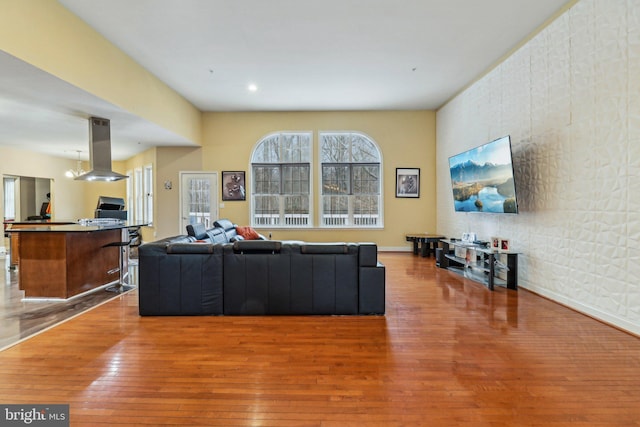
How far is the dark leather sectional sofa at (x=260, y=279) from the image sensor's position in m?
3.41

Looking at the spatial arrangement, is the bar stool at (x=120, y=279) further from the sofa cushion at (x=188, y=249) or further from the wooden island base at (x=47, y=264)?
the sofa cushion at (x=188, y=249)

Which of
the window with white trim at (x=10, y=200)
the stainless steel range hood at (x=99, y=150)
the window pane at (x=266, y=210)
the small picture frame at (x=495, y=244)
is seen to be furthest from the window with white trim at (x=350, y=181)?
the window with white trim at (x=10, y=200)

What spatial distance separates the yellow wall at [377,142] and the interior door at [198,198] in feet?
1.10

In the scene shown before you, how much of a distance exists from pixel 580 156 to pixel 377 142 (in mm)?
4763

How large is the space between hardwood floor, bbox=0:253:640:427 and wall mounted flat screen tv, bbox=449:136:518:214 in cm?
166

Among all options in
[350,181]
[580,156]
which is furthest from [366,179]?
[580,156]

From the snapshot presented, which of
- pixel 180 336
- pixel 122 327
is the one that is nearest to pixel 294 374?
pixel 180 336

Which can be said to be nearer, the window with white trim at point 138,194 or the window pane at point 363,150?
the window pane at point 363,150

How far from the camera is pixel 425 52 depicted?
485 centimetres

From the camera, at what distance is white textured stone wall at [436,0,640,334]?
3012 mm

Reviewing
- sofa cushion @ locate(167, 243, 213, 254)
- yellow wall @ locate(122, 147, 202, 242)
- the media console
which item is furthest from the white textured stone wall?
yellow wall @ locate(122, 147, 202, 242)

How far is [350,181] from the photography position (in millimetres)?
8008

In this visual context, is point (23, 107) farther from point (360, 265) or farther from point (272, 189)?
point (360, 265)

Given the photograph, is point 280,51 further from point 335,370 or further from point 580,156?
point 335,370
